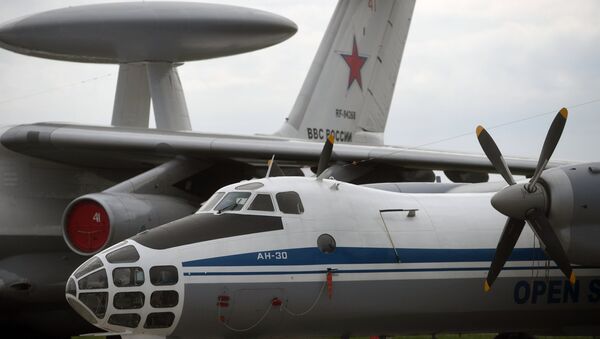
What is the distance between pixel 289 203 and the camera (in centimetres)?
1193

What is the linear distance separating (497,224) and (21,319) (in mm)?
8219

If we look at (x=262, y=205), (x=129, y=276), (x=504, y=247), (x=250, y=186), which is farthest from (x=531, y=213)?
(x=129, y=276)

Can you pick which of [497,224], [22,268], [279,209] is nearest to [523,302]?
[497,224]

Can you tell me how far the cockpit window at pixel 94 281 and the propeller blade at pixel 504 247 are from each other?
4257 millimetres

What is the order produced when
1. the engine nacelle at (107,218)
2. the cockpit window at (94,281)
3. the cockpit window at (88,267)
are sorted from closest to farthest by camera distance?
the cockpit window at (94,281) → the cockpit window at (88,267) → the engine nacelle at (107,218)

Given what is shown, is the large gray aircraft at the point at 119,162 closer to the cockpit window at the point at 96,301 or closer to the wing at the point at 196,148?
the wing at the point at 196,148

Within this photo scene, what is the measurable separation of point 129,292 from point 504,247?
4.22 metres

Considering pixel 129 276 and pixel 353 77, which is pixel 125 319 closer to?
pixel 129 276

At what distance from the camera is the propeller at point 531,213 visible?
11547mm

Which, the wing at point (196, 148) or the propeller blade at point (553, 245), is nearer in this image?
the propeller blade at point (553, 245)

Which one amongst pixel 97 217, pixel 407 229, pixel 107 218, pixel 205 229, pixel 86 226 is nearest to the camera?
pixel 205 229

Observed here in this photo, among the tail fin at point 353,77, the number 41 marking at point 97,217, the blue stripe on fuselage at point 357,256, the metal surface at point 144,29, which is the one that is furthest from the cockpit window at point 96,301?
the tail fin at point 353,77

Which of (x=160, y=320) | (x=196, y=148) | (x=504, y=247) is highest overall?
(x=196, y=148)

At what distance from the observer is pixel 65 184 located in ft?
57.5
